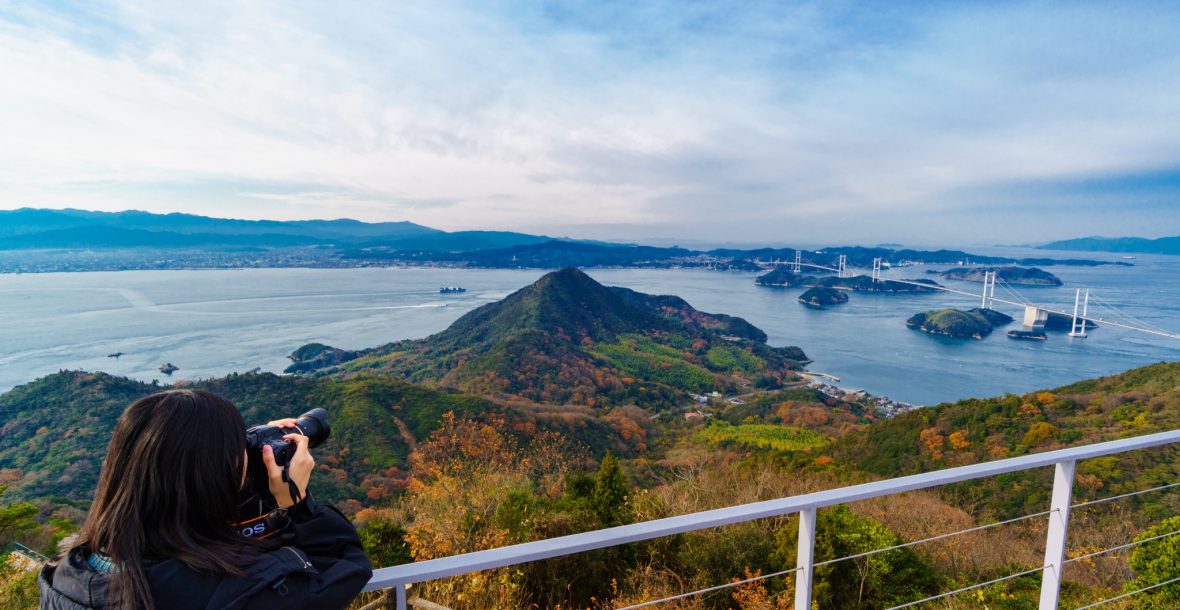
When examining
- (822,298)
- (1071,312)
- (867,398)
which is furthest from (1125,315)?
(867,398)

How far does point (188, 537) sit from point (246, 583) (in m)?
0.10

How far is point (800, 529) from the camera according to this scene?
0.80 m

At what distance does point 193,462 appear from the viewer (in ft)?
2.01

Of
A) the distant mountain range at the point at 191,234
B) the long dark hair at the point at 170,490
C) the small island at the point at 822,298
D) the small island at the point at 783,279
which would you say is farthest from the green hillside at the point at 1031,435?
the distant mountain range at the point at 191,234

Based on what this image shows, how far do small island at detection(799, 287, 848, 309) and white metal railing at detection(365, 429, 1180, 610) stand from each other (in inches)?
2139

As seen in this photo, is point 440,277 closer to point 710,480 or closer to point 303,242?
point 303,242

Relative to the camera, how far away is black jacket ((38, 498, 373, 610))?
0.54 metres

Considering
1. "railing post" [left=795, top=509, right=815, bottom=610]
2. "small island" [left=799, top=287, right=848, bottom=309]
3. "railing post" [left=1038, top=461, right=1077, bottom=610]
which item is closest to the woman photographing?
"railing post" [left=795, top=509, right=815, bottom=610]

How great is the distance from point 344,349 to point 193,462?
36737 millimetres

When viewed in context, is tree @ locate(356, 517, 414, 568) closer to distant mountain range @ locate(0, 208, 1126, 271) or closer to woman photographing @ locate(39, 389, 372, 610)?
woman photographing @ locate(39, 389, 372, 610)

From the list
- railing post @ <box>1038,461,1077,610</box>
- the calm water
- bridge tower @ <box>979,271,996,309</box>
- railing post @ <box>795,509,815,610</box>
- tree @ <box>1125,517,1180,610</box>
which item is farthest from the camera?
bridge tower @ <box>979,271,996,309</box>

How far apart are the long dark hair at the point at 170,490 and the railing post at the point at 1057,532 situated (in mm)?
1276

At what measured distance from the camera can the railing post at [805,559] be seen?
83 centimetres

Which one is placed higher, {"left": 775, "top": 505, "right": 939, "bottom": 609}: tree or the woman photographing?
the woman photographing
